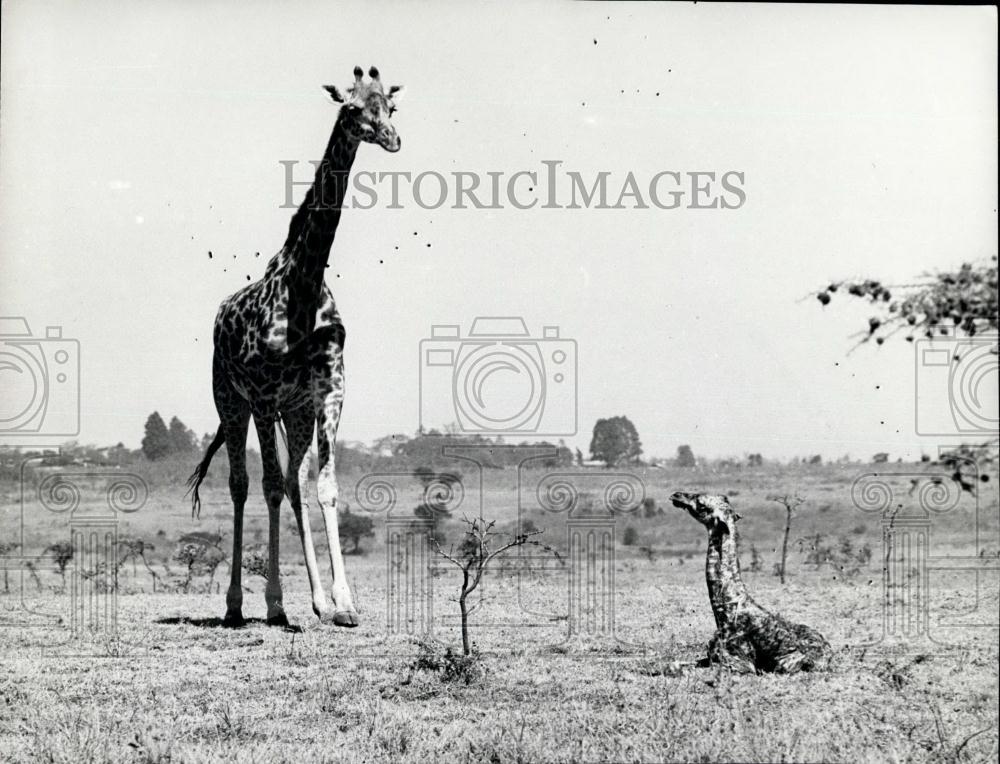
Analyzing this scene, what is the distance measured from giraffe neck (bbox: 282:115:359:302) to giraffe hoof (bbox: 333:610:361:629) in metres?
2.87

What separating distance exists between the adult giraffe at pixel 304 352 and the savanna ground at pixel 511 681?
752 mm

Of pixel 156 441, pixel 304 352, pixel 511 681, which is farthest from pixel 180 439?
pixel 511 681

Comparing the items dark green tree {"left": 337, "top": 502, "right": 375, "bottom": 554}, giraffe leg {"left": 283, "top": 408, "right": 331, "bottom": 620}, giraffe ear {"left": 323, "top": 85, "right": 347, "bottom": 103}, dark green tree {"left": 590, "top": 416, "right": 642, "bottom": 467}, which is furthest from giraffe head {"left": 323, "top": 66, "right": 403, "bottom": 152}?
dark green tree {"left": 337, "top": 502, "right": 375, "bottom": 554}

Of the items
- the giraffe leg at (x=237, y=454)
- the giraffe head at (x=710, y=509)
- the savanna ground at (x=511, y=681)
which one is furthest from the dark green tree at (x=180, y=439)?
the giraffe head at (x=710, y=509)

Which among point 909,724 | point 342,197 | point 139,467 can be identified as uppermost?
point 342,197

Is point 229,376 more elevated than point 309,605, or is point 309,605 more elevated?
point 229,376

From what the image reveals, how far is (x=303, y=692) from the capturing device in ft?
29.1

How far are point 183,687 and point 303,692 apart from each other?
39.6 inches

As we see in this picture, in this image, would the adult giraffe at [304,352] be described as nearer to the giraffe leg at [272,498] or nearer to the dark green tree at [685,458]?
the giraffe leg at [272,498]

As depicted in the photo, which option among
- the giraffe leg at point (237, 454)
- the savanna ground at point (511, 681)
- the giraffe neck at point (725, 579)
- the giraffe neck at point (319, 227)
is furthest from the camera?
the giraffe leg at point (237, 454)

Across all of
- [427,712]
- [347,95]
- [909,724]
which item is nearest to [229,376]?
[347,95]

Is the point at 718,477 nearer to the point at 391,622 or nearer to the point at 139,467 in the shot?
the point at 139,467

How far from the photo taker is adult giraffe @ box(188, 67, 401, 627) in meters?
10.4

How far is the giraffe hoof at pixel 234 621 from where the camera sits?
37.1 feet
